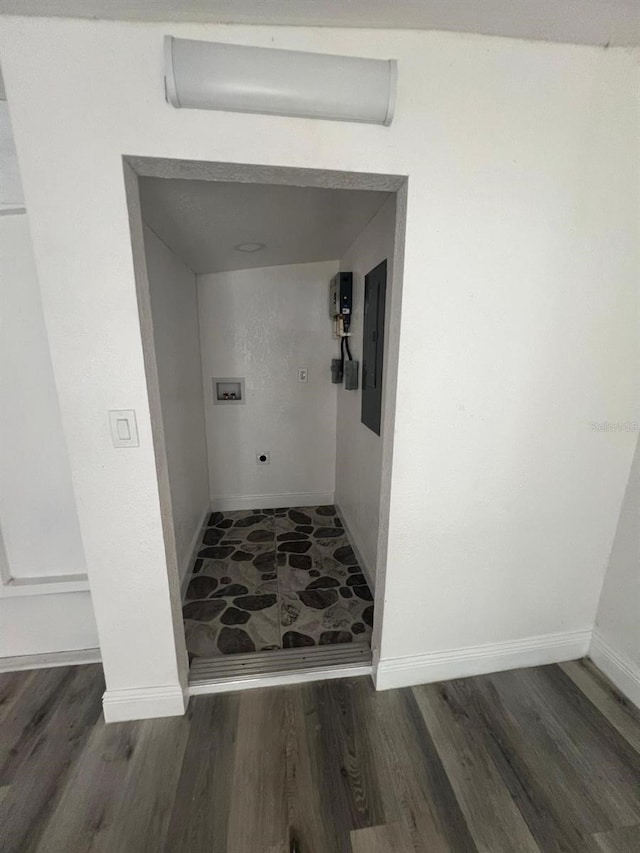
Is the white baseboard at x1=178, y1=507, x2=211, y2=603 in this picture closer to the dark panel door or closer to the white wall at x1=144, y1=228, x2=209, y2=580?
the white wall at x1=144, y1=228, x2=209, y2=580

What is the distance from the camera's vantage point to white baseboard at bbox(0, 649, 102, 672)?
157cm

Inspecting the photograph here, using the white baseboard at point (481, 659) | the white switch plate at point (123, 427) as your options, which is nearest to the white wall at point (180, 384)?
the white switch plate at point (123, 427)

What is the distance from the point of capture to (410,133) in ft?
3.32

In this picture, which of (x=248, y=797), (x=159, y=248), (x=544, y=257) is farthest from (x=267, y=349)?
(x=248, y=797)

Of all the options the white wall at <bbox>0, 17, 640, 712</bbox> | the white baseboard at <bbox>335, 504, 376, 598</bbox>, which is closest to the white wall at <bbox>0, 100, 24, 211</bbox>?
the white wall at <bbox>0, 17, 640, 712</bbox>

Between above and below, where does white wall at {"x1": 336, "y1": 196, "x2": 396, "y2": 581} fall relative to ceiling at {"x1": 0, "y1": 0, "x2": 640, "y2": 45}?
below

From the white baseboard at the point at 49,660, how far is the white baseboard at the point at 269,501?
147 centimetres

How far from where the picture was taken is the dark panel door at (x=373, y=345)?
178cm

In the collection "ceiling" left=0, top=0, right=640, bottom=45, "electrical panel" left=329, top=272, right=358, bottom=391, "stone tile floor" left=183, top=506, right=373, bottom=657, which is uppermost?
"ceiling" left=0, top=0, right=640, bottom=45

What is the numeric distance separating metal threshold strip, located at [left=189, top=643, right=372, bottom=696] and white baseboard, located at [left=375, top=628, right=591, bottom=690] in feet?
0.46

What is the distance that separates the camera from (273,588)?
2.10 m

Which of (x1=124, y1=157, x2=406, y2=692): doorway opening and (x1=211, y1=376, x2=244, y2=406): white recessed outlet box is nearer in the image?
(x1=124, y1=157, x2=406, y2=692): doorway opening

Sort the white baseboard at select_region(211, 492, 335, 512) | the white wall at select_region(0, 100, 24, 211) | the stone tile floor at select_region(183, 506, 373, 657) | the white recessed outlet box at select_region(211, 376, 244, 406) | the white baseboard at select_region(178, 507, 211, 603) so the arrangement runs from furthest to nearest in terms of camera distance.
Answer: the white baseboard at select_region(211, 492, 335, 512) → the white recessed outlet box at select_region(211, 376, 244, 406) → the white baseboard at select_region(178, 507, 211, 603) → the stone tile floor at select_region(183, 506, 373, 657) → the white wall at select_region(0, 100, 24, 211)

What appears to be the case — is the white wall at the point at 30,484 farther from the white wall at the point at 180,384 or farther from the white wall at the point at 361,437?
the white wall at the point at 361,437
